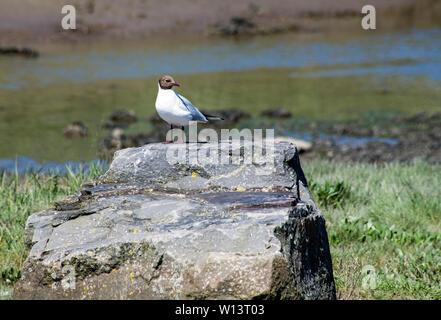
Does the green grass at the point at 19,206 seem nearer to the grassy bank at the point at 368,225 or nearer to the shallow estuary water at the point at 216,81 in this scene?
the grassy bank at the point at 368,225

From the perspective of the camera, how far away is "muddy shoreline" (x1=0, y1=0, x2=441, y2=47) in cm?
1856

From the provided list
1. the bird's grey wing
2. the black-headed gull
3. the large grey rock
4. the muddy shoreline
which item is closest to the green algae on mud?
the muddy shoreline

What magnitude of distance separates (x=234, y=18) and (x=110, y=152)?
43.8ft

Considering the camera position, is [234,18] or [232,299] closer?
[232,299]

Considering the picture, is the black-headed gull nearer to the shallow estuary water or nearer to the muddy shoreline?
the shallow estuary water

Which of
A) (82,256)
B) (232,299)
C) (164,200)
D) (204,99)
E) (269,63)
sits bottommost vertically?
(232,299)

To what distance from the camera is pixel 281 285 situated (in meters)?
3.48

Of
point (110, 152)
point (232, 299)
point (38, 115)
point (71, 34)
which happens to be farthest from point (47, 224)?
point (71, 34)

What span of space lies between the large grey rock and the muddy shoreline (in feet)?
48.8

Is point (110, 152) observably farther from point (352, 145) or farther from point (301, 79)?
point (301, 79)

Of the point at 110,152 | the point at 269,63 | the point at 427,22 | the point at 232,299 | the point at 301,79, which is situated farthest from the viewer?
the point at 427,22

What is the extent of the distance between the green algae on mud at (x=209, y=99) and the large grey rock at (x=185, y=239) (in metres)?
7.02

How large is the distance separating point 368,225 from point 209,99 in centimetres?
859

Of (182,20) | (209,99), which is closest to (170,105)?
(209,99)
